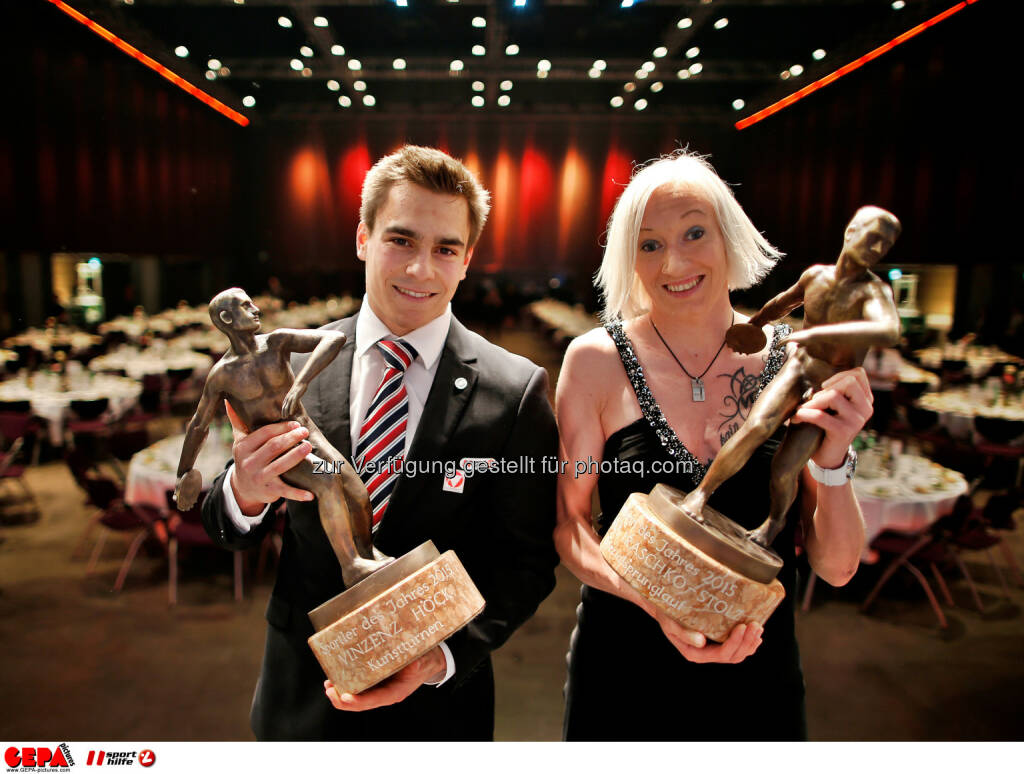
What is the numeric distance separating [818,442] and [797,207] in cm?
108

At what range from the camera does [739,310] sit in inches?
75.5

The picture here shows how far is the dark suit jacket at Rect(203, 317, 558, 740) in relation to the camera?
1632 millimetres

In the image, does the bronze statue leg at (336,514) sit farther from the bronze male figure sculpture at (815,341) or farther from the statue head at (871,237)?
the statue head at (871,237)

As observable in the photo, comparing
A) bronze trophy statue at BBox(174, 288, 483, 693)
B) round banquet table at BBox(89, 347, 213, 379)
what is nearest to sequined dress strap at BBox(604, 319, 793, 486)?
bronze trophy statue at BBox(174, 288, 483, 693)

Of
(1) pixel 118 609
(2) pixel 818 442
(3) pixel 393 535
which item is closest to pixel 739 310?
(2) pixel 818 442

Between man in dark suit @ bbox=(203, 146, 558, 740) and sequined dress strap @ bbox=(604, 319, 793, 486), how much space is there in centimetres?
23

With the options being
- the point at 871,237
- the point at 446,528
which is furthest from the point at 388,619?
the point at 871,237

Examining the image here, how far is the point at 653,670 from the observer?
5.99 feet

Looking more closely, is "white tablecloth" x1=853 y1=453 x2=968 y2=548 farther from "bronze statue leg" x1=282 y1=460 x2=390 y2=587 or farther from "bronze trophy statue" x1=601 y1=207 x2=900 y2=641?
"bronze statue leg" x1=282 y1=460 x2=390 y2=587

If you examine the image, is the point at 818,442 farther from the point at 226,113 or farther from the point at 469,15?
the point at 226,113

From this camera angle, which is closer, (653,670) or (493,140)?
(653,670)

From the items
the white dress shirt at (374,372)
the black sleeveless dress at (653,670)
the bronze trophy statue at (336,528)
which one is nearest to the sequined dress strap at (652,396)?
the black sleeveless dress at (653,670)

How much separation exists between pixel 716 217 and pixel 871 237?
38 cm

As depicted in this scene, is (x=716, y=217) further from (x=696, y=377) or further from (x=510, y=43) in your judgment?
(x=510, y=43)
